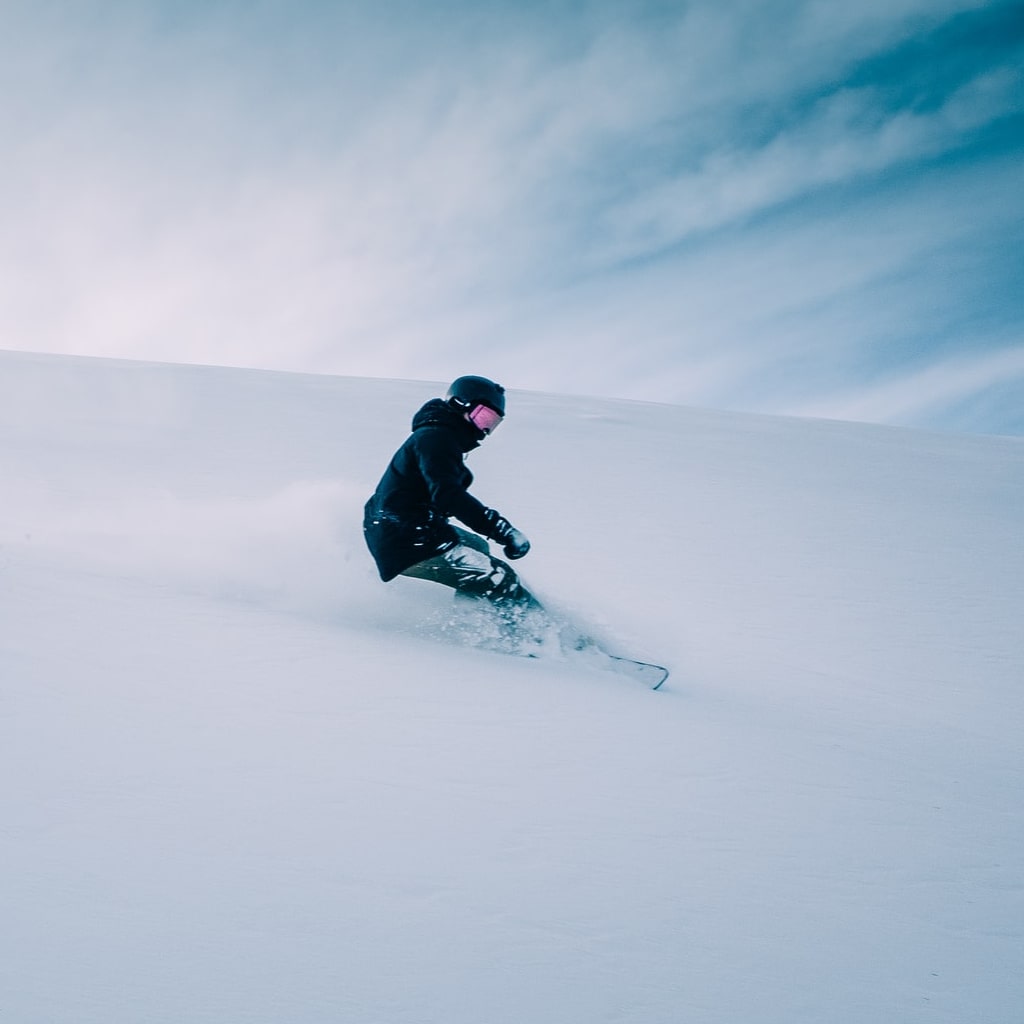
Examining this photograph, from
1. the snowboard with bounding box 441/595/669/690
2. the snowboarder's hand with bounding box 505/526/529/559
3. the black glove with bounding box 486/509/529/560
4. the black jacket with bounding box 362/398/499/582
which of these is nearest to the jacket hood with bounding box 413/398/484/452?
the black jacket with bounding box 362/398/499/582

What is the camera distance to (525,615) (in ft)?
12.6

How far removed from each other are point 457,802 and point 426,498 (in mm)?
2141

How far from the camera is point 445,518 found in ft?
12.7

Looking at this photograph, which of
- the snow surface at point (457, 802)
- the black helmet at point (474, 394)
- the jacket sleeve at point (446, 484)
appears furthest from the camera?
the black helmet at point (474, 394)

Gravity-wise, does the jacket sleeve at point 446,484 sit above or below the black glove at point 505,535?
above

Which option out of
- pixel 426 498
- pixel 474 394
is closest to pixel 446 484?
pixel 426 498

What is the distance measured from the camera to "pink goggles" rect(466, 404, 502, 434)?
12.3ft

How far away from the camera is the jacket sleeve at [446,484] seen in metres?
3.62

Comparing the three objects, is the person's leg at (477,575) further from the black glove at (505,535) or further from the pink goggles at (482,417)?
the pink goggles at (482,417)

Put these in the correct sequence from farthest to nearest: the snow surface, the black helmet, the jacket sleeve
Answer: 1. the black helmet
2. the jacket sleeve
3. the snow surface

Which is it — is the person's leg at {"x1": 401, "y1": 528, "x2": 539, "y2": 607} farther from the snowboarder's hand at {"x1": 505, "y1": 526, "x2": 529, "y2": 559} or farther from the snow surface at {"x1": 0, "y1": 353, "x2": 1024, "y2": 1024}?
the snow surface at {"x1": 0, "y1": 353, "x2": 1024, "y2": 1024}

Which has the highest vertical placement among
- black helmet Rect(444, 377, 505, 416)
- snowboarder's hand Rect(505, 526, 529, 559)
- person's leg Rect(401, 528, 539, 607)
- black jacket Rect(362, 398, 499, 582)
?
black helmet Rect(444, 377, 505, 416)

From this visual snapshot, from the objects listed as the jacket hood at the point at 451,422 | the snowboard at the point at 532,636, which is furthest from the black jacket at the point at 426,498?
the snowboard at the point at 532,636

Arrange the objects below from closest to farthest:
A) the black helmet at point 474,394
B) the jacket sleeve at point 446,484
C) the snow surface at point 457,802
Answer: the snow surface at point 457,802
the jacket sleeve at point 446,484
the black helmet at point 474,394
